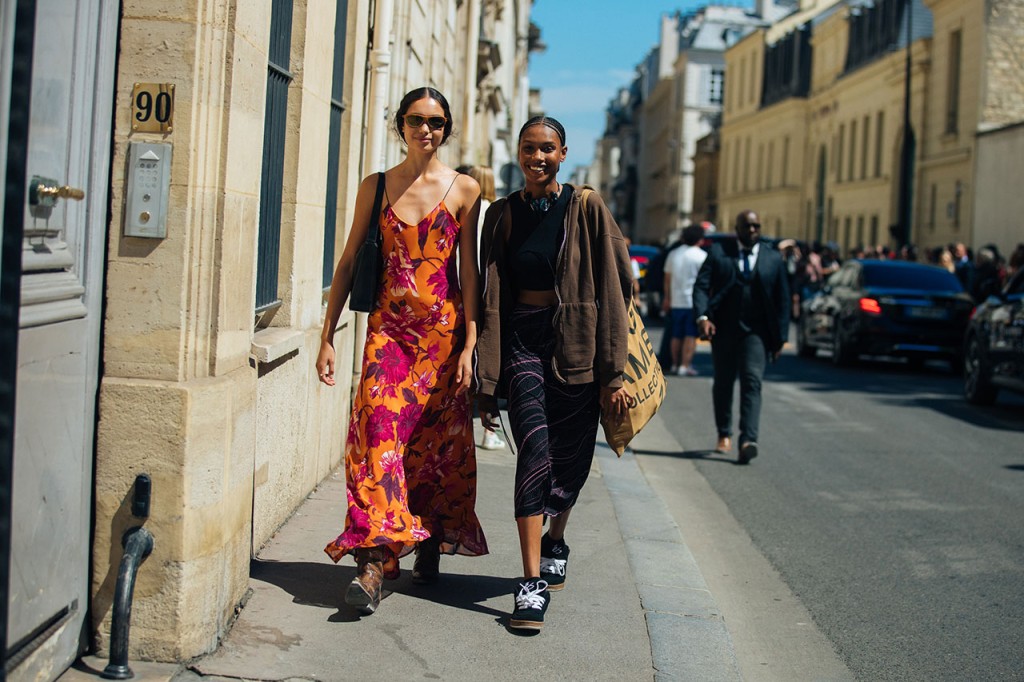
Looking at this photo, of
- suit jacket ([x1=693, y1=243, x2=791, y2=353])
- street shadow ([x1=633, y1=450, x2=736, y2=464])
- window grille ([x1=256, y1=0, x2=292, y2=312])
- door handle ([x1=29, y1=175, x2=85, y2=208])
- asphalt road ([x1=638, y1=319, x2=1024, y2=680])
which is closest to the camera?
door handle ([x1=29, y1=175, x2=85, y2=208])

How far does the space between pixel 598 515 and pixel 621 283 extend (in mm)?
2580

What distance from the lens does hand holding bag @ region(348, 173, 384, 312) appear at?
5.28m

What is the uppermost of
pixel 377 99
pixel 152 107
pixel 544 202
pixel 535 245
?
pixel 377 99

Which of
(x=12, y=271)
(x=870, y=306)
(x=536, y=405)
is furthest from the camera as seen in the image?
(x=870, y=306)

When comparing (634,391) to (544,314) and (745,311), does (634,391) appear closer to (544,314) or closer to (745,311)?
(544,314)

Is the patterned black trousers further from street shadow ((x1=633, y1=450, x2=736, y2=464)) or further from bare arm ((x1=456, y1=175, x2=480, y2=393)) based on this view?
street shadow ((x1=633, y1=450, x2=736, y2=464))

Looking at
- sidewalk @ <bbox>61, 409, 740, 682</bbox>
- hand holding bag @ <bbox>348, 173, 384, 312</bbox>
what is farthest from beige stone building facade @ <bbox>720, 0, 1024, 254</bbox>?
hand holding bag @ <bbox>348, 173, 384, 312</bbox>

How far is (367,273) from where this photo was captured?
17.4 feet

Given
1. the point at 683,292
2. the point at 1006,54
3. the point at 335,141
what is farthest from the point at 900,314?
the point at 1006,54

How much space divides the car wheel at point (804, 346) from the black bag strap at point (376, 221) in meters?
17.8

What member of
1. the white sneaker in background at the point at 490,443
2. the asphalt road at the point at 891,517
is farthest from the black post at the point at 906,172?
the white sneaker in background at the point at 490,443

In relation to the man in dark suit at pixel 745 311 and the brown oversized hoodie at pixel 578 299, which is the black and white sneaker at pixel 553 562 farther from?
the man in dark suit at pixel 745 311

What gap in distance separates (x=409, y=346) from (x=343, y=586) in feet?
3.48

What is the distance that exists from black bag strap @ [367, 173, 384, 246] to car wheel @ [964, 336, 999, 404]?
1122cm
